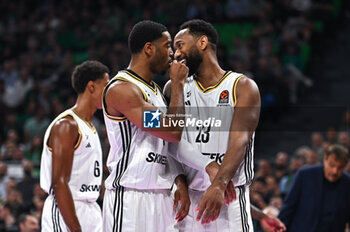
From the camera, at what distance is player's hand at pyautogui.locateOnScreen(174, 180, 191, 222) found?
3.87 metres

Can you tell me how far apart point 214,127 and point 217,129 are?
0.03 m

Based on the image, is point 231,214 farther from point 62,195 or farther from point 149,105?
point 62,195

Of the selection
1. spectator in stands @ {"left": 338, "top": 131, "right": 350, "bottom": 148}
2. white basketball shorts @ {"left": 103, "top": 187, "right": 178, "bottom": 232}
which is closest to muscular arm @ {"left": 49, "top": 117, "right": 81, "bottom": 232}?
white basketball shorts @ {"left": 103, "top": 187, "right": 178, "bottom": 232}

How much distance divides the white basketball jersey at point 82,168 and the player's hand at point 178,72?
136cm

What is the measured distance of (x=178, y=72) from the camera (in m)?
3.75

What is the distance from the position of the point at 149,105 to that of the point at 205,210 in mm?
802

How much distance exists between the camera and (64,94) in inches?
470

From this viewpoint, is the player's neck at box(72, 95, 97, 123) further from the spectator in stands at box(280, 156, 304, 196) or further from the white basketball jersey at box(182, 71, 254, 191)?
the spectator in stands at box(280, 156, 304, 196)

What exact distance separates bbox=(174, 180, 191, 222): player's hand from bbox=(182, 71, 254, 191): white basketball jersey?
0.14m

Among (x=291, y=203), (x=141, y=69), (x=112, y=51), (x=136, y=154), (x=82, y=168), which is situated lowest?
(x=291, y=203)

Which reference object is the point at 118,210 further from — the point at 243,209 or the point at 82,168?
the point at 82,168

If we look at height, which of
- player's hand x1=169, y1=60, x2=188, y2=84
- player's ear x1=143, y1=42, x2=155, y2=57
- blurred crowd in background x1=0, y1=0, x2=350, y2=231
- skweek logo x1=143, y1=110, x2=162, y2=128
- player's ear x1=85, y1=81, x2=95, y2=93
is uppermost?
blurred crowd in background x1=0, y1=0, x2=350, y2=231

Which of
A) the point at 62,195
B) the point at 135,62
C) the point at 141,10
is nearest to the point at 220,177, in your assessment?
the point at 135,62

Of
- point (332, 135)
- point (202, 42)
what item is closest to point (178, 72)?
point (202, 42)
